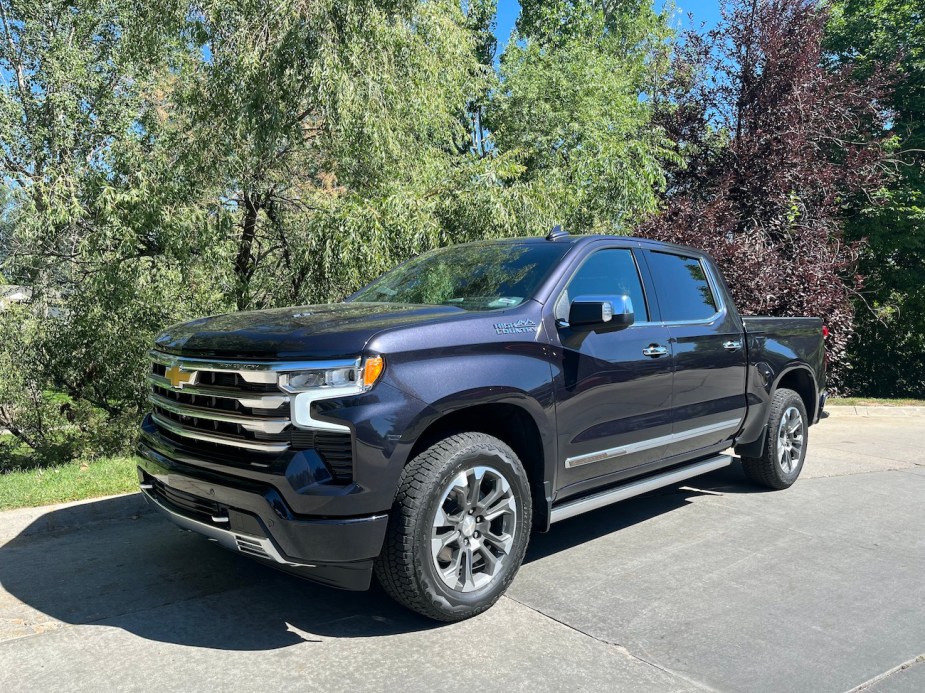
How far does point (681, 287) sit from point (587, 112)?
15.2 metres

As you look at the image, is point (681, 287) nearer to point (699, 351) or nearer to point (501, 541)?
point (699, 351)

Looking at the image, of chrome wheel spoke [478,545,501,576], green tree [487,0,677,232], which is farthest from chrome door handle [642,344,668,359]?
green tree [487,0,677,232]

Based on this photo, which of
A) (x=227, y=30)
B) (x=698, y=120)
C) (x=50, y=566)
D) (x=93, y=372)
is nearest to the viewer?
(x=50, y=566)

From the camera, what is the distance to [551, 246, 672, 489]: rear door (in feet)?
13.6

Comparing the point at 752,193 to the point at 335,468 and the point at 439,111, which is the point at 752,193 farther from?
the point at 335,468

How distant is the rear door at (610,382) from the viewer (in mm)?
4152

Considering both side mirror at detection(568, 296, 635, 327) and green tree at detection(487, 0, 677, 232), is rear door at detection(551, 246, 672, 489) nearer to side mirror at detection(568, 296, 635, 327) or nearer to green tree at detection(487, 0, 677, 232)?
side mirror at detection(568, 296, 635, 327)

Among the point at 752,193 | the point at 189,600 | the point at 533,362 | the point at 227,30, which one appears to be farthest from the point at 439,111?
the point at 189,600

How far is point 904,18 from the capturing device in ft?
59.9

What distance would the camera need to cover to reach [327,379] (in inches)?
128

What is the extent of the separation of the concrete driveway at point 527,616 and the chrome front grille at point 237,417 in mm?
824

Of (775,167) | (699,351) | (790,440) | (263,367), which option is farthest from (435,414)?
(775,167)

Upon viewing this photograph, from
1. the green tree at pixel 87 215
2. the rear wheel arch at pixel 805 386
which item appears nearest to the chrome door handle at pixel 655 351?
the rear wheel arch at pixel 805 386

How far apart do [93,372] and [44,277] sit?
1.84 meters
